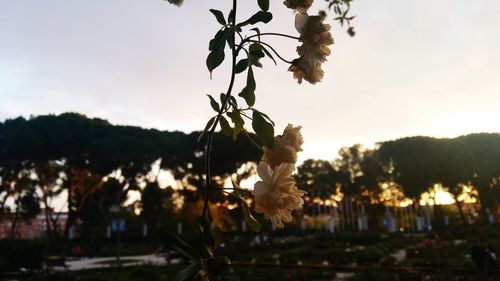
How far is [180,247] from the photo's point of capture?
0.61 m

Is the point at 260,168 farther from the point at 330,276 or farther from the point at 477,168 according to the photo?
the point at 477,168

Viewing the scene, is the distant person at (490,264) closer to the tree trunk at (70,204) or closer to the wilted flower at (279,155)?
the wilted flower at (279,155)

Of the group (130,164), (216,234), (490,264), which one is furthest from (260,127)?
(130,164)

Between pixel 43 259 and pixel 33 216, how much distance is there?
13.4m

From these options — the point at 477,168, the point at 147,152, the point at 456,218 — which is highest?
the point at 147,152

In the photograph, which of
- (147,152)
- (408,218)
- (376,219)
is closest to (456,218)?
(408,218)

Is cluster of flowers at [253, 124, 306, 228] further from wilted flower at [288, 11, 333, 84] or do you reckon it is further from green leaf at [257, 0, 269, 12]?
green leaf at [257, 0, 269, 12]

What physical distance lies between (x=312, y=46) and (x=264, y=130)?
18cm

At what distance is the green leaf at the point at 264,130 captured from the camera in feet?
2.44

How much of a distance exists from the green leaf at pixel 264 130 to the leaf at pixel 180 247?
0.75 feet

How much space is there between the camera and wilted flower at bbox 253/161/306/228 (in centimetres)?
67

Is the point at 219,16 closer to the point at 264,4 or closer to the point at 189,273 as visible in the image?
the point at 264,4

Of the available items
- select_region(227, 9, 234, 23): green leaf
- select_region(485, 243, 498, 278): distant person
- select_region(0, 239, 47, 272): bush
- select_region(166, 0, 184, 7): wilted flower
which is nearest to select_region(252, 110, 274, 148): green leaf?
select_region(227, 9, 234, 23): green leaf

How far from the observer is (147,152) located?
2258cm
